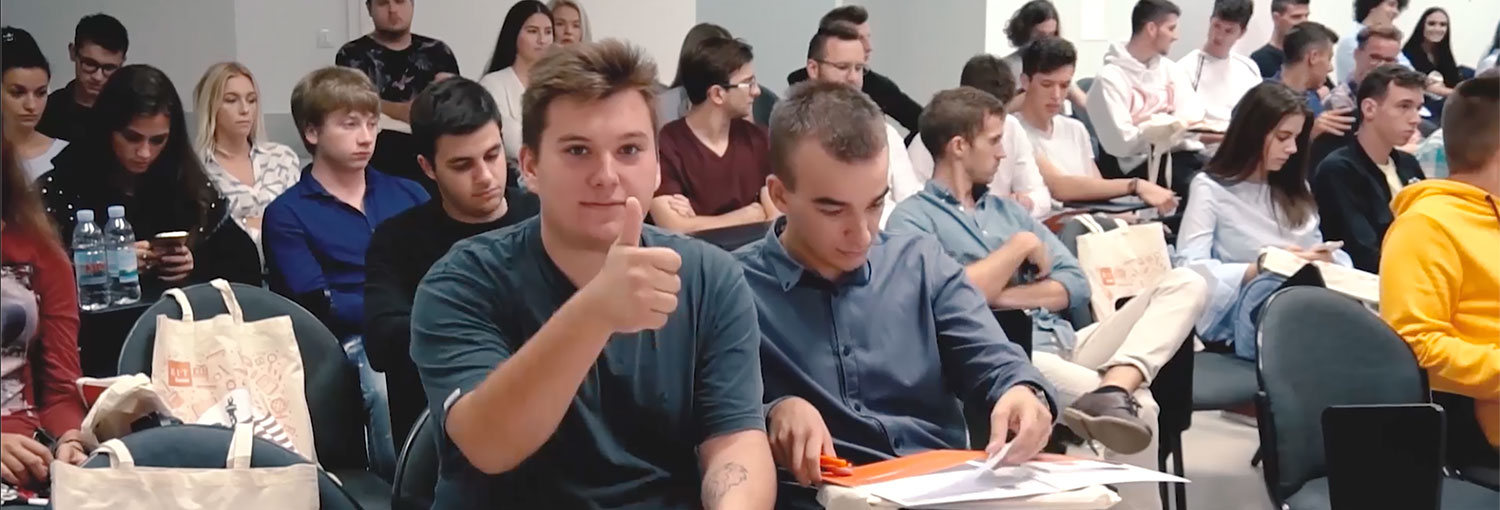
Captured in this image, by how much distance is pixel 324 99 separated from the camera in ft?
10.7

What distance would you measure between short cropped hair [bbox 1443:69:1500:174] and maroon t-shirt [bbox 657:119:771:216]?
211cm

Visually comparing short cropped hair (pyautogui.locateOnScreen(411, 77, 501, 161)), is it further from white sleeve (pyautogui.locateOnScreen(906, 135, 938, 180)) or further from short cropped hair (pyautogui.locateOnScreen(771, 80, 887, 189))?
white sleeve (pyautogui.locateOnScreen(906, 135, 938, 180))

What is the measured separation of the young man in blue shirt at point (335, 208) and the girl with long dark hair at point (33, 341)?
0.97 m

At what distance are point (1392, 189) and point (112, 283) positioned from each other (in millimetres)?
3651

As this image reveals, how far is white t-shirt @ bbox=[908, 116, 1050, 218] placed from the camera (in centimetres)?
443

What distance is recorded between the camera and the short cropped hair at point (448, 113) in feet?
8.28

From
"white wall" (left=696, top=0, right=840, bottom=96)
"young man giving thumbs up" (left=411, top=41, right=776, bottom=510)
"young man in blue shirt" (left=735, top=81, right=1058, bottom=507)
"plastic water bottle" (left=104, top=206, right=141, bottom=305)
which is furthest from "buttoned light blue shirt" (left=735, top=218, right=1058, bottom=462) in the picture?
"white wall" (left=696, top=0, right=840, bottom=96)

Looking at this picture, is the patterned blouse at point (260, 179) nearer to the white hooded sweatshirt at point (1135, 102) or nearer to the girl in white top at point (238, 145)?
the girl in white top at point (238, 145)

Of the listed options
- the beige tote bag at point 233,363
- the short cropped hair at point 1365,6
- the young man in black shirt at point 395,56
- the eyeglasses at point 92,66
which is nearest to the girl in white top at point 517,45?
the young man in black shirt at point 395,56

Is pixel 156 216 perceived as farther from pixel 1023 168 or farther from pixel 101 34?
pixel 1023 168

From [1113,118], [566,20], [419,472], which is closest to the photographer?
[419,472]

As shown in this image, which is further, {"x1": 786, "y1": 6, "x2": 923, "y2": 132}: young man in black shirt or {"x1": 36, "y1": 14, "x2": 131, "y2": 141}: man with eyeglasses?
{"x1": 786, "y1": 6, "x2": 923, "y2": 132}: young man in black shirt

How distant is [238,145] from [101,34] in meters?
0.71

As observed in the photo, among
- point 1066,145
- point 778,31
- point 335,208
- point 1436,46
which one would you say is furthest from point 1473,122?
point 1436,46
